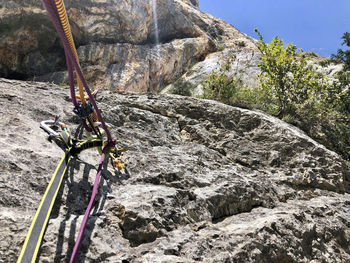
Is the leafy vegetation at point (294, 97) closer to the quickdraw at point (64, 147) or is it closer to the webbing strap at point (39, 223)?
the quickdraw at point (64, 147)

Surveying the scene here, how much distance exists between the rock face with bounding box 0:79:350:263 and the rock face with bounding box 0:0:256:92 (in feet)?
41.3

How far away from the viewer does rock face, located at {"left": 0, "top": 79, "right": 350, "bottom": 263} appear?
1.53 metres

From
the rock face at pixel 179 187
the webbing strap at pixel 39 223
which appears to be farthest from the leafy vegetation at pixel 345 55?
the webbing strap at pixel 39 223

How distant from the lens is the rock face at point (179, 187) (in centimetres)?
153

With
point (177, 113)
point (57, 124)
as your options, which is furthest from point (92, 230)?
point (177, 113)

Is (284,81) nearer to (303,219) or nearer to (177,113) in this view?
(177,113)

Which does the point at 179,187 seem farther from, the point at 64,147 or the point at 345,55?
the point at 345,55

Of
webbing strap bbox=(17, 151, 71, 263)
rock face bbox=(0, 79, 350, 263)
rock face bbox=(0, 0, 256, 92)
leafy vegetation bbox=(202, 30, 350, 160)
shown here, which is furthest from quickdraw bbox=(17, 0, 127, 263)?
rock face bbox=(0, 0, 256, 92)

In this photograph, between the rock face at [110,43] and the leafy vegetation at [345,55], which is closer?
the leafy vegetation at [345,55]

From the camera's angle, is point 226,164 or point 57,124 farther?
point 226,164

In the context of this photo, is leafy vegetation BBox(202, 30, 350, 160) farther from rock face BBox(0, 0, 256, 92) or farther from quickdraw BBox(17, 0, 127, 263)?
rock face BBox(0, 0, 256, 92)

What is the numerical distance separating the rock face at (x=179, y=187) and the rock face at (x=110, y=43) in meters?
12.6

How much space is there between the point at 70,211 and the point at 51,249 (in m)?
0.32

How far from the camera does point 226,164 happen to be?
309 cm
